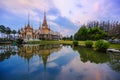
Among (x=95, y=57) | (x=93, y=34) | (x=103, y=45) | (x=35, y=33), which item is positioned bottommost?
(x=95, y=57)

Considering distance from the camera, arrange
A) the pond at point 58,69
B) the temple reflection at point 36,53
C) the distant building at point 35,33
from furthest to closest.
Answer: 1. the distant building at point 35,33
2. the temple reflection at point 36,53
3. the pond at point 58,69

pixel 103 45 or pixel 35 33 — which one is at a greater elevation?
pixel 35 33

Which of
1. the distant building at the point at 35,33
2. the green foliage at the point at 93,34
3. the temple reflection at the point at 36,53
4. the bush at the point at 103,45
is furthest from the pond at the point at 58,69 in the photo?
the distant building at the point at 35,33

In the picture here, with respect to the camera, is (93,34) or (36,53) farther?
(93,34)

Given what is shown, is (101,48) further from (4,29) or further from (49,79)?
(4,29)

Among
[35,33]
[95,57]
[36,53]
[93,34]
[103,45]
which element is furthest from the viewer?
[35,33]

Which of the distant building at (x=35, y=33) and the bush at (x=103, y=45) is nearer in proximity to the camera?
the bush at (x=103, y=45)

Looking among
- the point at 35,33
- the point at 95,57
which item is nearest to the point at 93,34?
the point at 95,57

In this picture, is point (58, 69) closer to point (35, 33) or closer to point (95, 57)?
point (95, 57)

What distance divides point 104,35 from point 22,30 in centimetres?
5267

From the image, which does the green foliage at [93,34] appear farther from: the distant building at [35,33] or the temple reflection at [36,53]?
the distant building at [35,33]

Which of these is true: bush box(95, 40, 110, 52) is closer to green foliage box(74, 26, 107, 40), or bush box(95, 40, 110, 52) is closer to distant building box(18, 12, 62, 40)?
green foliage box(74, 26, 107, 40)

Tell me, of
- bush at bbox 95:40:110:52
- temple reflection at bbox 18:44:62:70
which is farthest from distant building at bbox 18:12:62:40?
bush at bbox 95:40:110:52

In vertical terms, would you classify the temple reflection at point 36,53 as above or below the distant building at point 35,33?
below
